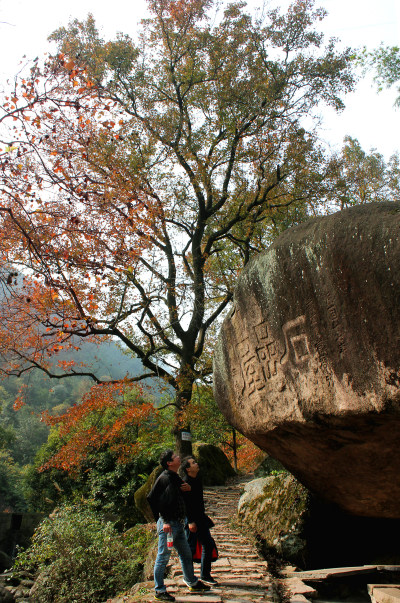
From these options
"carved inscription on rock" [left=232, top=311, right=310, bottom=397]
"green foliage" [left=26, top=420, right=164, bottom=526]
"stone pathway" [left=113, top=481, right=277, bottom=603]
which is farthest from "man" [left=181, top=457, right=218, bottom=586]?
"green foliage" [left=26, top=420, right=164, bottom=526]

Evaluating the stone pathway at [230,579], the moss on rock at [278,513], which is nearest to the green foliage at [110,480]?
the moss on rock at [278,513]

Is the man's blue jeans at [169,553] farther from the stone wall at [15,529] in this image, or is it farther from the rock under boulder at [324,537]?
the stone wall at [15,529]

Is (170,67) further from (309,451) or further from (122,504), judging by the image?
(122,504)

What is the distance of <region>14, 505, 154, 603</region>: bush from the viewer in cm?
637

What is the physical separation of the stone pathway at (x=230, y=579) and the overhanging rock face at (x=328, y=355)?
4.38 feet

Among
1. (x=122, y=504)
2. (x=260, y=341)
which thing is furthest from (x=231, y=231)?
(x=260, y=341)

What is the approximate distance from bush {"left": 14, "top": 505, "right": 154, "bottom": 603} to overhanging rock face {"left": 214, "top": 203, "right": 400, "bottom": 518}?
11.7ft

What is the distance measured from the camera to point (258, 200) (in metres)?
14.8

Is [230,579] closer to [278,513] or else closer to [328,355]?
[278,513]

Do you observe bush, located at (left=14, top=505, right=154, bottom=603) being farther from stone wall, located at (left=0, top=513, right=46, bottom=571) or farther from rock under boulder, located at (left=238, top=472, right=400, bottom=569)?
stone wall, located at (left=0, top=513, right=46, bottom=571)

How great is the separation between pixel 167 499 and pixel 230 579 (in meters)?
1.45

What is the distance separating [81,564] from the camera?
664 centimetres

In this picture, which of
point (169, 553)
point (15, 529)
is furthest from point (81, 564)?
point (15, 529)

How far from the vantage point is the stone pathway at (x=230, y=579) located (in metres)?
4.19
